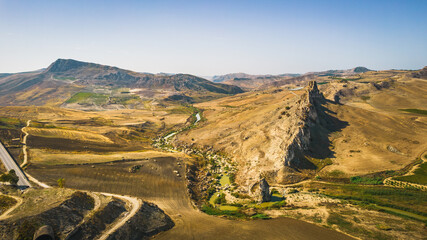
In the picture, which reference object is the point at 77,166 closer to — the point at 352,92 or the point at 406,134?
the point at 406,134

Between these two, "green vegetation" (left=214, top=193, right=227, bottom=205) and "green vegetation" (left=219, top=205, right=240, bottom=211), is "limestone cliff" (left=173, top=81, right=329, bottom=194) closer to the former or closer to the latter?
"green vegetation" (left=214, top=193, right=227, bottom=205)

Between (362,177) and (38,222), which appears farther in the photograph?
(362,177)

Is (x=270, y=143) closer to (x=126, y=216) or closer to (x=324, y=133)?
(x=324, y=133)

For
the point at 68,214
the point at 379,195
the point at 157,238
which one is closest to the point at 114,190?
the point at 68,214

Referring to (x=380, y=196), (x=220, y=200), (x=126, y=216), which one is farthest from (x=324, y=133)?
(x=126, y=216)

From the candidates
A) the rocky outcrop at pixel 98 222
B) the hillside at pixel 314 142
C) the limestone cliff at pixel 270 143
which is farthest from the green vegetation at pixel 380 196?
the rocky outcrop at pixel 98 222

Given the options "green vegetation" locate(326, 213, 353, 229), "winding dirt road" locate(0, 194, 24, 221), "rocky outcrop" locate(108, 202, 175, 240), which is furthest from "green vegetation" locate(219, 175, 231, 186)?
"winding dirt road" locate(0, 194, 24, 221)
